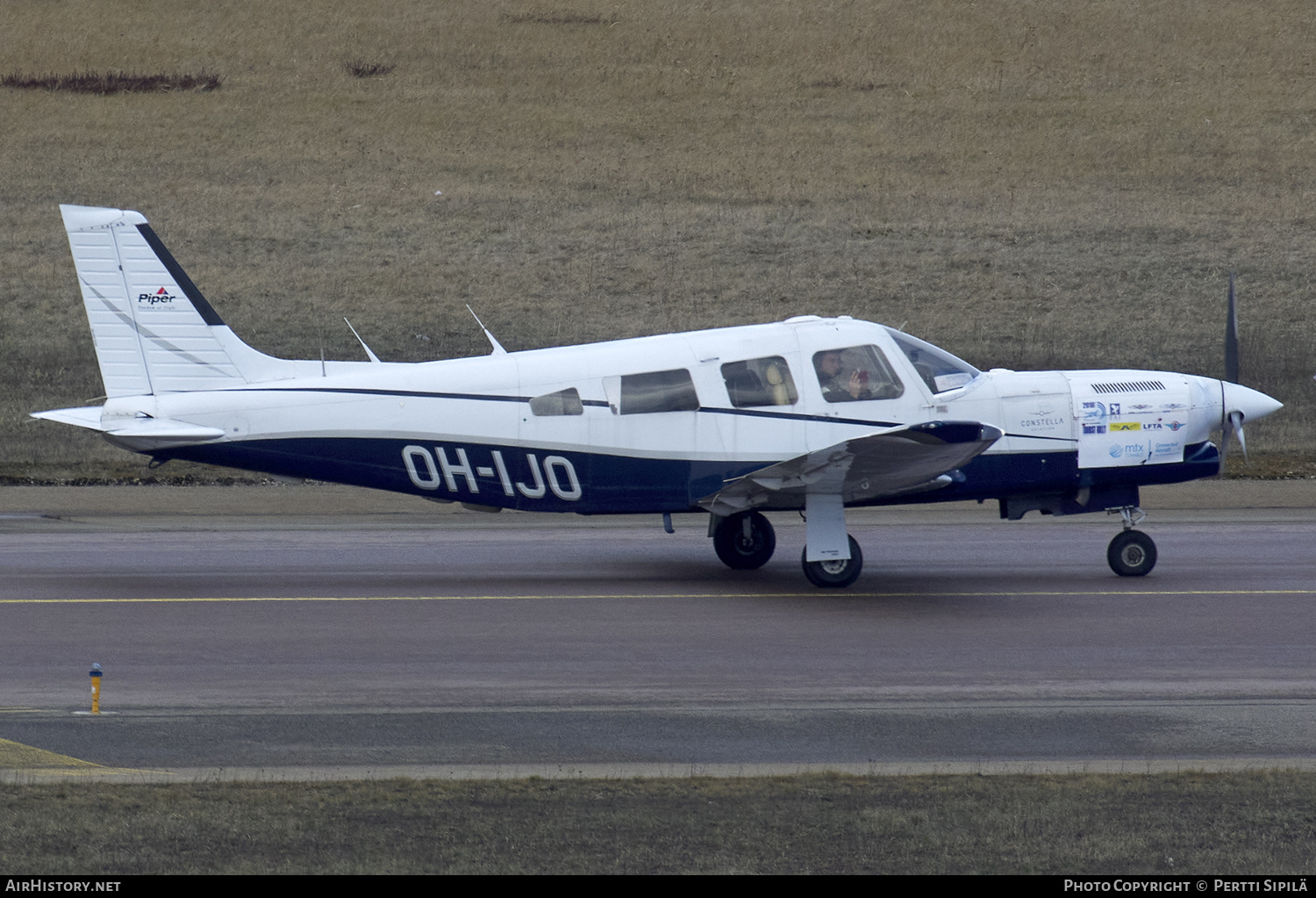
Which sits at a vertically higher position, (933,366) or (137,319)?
(137,319)

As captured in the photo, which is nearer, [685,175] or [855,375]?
[855,375]

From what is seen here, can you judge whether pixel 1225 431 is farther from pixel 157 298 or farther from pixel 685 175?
pixel 685 175

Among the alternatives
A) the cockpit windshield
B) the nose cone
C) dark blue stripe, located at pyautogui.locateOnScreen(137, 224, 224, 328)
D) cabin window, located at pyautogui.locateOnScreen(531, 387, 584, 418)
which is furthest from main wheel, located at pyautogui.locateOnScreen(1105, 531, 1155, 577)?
dark blue stripe, located at pyautogui.locateOnScreen(137, 224, 224, 328)

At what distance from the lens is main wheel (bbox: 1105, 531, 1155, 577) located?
14570 millimetres

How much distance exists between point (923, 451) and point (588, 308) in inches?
947

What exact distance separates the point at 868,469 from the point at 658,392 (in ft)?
7.03

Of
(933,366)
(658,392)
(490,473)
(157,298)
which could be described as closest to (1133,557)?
(933,366)

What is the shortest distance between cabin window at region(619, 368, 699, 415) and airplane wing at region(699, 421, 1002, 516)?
90 centimetres

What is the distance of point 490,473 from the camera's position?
13.9 m

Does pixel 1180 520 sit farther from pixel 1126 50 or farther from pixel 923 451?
pixel 1126 50

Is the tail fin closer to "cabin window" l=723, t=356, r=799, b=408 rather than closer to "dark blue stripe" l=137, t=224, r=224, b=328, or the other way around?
"dark blue stripe" l=137, t=224, r=224, b=328

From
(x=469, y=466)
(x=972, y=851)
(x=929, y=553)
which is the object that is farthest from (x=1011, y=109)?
(x=972, y=851)

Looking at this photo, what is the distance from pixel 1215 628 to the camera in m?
12.3

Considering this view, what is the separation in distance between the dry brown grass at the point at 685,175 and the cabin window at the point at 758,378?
14307 millimetres
